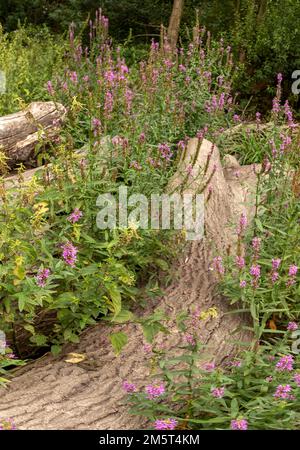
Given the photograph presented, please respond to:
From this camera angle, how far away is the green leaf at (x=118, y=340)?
4.05 m

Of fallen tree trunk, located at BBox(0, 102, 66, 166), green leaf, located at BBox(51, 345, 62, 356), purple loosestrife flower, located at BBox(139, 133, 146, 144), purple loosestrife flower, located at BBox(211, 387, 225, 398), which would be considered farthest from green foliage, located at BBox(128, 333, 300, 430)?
fallen tree trunk, located at BBox(0, 102, 66, 166)

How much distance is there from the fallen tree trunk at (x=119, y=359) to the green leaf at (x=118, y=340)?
13cm

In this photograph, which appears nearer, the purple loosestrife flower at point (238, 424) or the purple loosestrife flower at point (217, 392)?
the purple loosestrife flower at point (238, 424)

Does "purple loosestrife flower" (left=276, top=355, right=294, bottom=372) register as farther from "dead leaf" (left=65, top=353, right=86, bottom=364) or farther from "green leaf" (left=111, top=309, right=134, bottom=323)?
"dead leaf" (left=65, top=353, right=86, bottom=364)

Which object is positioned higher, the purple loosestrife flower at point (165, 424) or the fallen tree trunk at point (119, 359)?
the purple loosestrife flower at point (165, 424)

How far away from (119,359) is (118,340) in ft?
0.55

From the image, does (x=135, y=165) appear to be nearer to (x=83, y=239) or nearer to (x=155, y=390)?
(x=83, y=239)

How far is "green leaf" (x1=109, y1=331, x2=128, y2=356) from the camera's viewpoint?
4051mm

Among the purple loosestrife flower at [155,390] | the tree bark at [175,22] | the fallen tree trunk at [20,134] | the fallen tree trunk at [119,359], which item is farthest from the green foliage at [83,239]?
the tree bark at [175,22]

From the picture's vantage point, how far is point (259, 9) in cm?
1115

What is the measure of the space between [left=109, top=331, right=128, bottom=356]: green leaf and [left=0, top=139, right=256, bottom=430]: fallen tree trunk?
13 centimetres

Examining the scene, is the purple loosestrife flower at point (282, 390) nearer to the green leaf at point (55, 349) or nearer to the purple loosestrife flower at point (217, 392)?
the purple loosestrife flower at point (217, 392)
